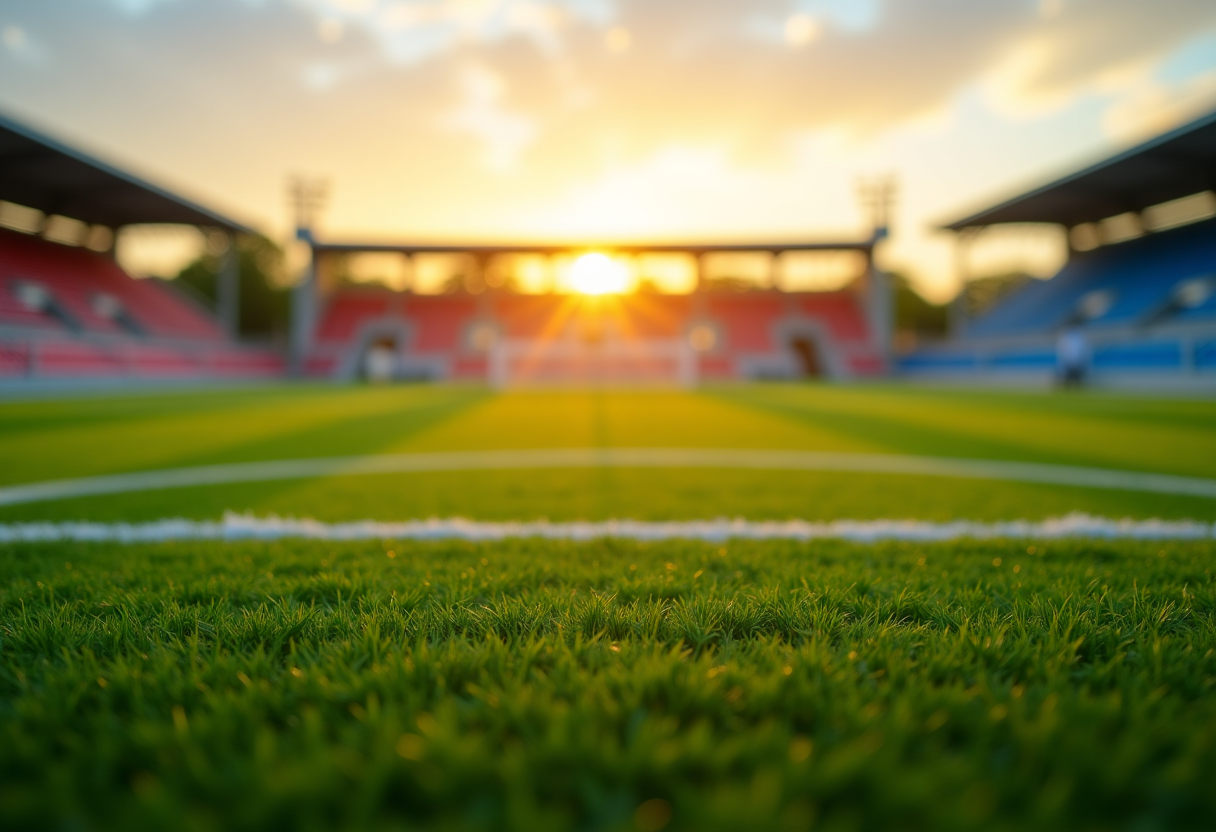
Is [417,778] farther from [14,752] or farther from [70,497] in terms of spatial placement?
[70,497]

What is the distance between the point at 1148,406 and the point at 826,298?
2690cm

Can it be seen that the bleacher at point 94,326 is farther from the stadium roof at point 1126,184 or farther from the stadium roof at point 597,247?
the stadium roof at point 1126,184

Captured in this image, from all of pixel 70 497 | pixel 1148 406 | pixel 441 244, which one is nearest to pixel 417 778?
pixel 70 497

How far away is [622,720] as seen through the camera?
3.05 ft

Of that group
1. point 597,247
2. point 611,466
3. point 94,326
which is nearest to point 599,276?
point 597,247

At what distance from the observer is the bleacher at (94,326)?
19.7 meters

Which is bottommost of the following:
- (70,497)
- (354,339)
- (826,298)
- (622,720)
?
(70,497)

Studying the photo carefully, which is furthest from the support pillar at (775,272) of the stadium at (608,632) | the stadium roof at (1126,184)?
the stadium at (608,632)

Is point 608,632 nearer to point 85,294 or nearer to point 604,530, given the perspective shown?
point 604,530

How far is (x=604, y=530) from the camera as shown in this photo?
9.20 ft

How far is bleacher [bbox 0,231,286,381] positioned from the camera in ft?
64.5

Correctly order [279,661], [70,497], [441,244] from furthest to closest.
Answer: [441,244], [70,497], [279,661]

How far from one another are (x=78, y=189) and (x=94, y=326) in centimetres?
612

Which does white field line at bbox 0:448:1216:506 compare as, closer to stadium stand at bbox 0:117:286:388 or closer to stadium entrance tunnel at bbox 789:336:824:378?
stadium stand at bbox 0:117:286:388
